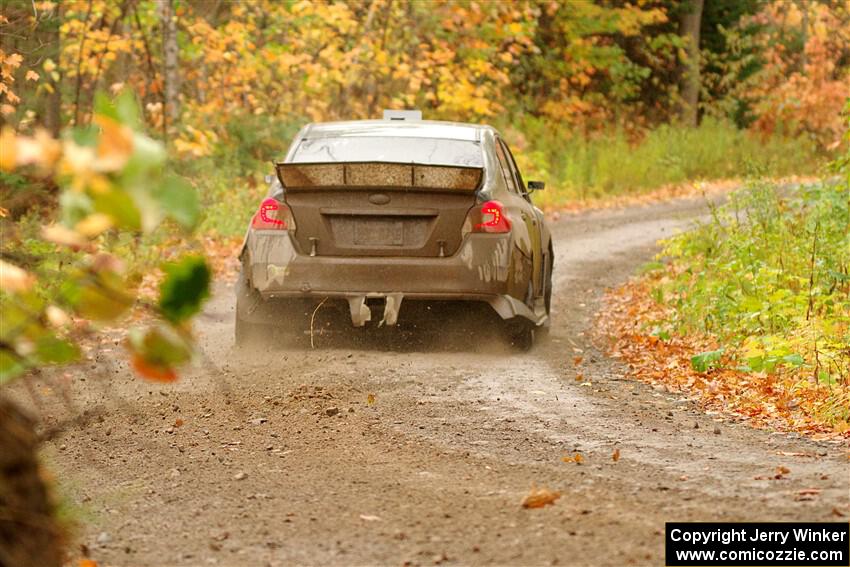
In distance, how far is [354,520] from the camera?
5.39 meters

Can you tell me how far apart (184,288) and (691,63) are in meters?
33.8

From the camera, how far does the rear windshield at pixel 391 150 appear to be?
10.4m

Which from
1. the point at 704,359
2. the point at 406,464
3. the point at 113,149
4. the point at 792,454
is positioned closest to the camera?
the point at 113,149

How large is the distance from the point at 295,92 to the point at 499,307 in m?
17.1

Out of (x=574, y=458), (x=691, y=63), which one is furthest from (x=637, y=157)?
(x=574, y=458)

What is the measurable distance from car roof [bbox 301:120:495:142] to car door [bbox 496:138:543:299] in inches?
12.8

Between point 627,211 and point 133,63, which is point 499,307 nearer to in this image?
point 627,211

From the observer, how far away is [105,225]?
290cm

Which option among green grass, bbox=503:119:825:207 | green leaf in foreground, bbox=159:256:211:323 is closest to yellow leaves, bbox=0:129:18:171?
green leaf in foreground, bbox=159:256:211:323

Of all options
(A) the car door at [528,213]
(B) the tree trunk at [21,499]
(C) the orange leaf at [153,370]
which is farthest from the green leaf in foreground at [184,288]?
(A) the car door at [528,213]

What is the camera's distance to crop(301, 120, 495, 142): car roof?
10883 mm

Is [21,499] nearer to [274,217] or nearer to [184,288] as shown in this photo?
[184,288]

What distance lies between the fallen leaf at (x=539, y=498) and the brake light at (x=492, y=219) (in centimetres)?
460

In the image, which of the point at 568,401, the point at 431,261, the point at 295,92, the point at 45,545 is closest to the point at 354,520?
the point at 45,545
